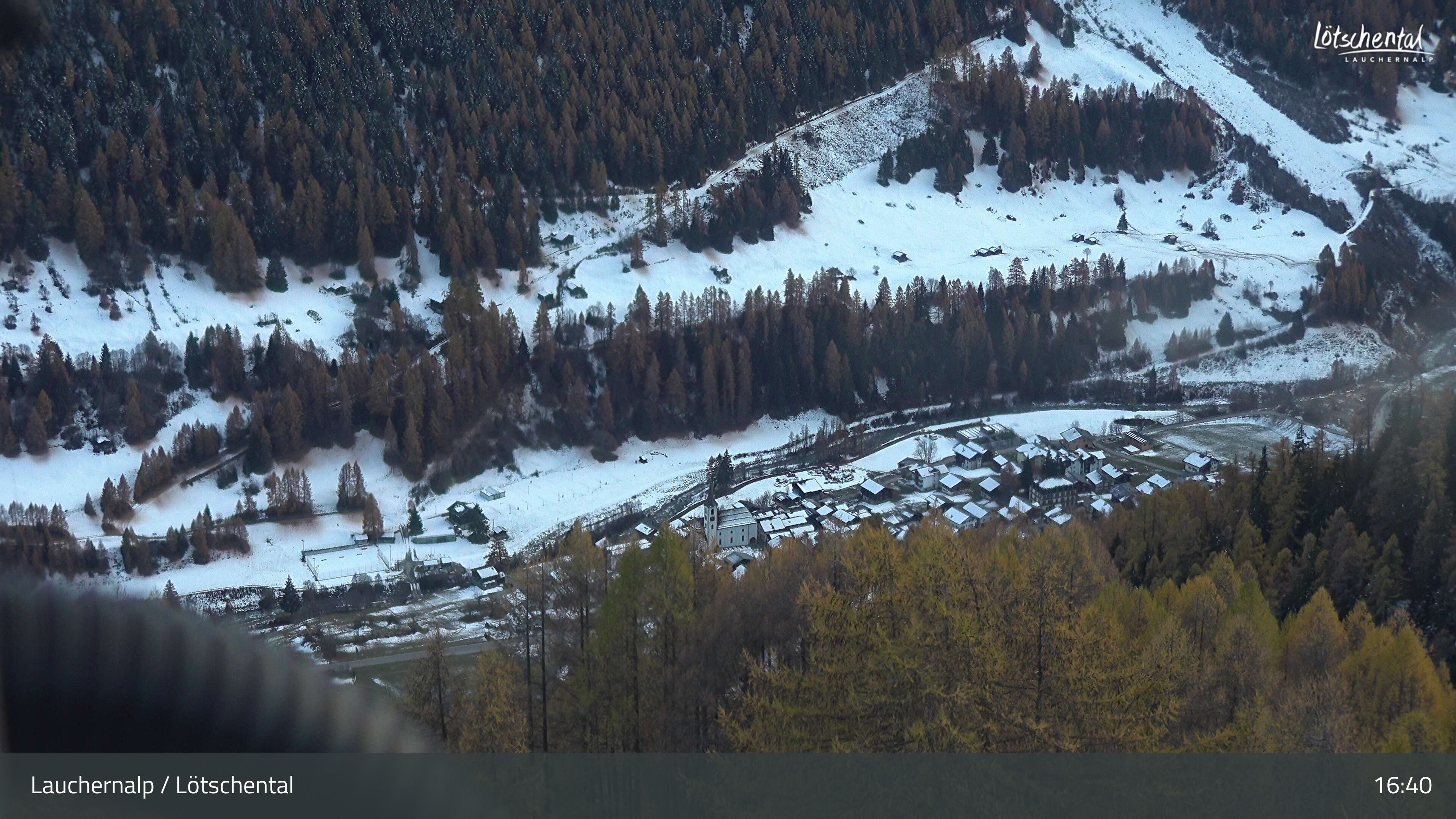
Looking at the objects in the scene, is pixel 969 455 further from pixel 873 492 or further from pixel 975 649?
pixel 975 649

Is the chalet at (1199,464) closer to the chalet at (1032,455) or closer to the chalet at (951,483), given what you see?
the chalet at (1032,455)

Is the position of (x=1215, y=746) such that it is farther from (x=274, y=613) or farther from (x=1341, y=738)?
(x=274, y=613)

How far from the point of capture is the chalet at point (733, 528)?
2436cm

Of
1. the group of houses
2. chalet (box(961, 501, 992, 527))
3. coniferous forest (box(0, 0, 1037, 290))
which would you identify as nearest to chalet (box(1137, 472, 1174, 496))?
the group of houses

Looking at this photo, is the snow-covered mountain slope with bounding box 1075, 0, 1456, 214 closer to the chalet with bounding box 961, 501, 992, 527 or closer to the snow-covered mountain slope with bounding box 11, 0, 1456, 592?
the snow-covered mountain slope with bounding box 11, 0, 1456, 592

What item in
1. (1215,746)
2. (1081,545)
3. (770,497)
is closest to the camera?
(1215,746)

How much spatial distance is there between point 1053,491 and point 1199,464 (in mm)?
3704

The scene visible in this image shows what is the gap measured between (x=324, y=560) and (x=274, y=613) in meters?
2.09

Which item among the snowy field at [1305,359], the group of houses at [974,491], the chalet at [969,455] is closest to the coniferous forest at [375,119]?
the group of houses at [974,491]

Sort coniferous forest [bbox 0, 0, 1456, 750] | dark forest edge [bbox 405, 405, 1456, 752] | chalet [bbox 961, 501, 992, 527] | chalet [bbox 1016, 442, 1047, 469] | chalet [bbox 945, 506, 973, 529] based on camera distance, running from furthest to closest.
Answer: chalet [bbox 1016, 442, 1047, 469], chalet [bbox 961, 501, 992, 527], chalet [bbox 945, 506, 973, 529], coniferous forest [bbox 0, 0, 1456, 750], dark forest edge [bbox 405, 405, 1456, 752]

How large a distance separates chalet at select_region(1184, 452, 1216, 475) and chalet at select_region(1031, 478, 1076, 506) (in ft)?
9.17

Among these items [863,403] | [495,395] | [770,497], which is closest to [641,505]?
[770,497]

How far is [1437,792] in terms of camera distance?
7469 mm

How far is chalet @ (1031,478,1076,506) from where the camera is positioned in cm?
2716
